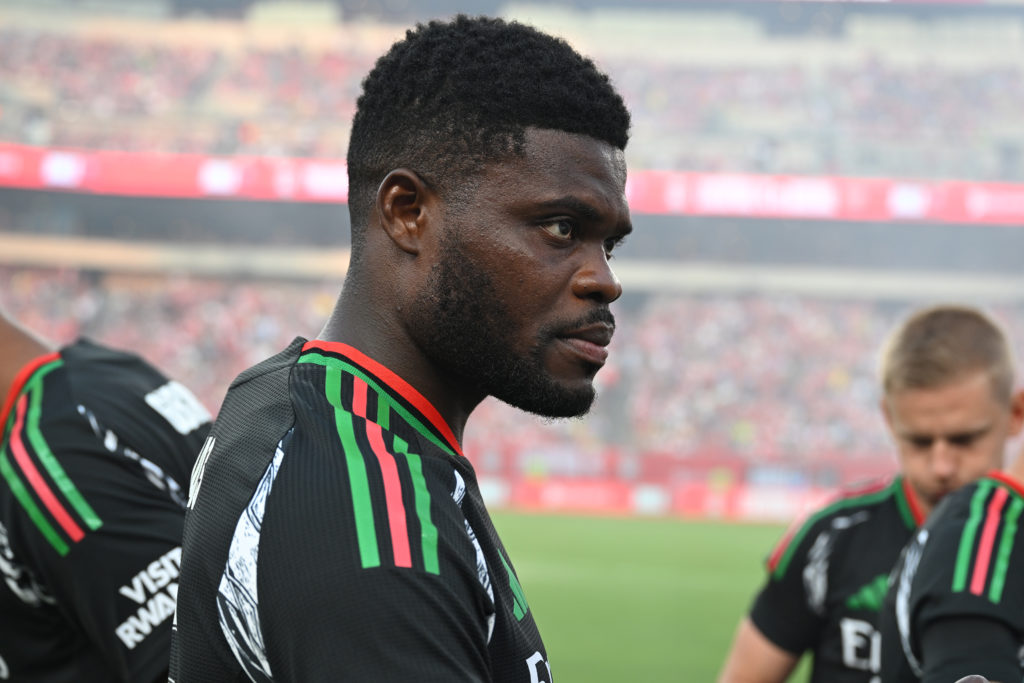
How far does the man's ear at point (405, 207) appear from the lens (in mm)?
1311

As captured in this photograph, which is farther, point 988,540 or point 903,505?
point 903,505

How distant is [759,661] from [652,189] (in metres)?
20.3

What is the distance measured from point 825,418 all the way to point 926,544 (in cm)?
2210

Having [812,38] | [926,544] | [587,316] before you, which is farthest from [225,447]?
[812,38]

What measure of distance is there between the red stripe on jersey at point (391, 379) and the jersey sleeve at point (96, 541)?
2.44ft

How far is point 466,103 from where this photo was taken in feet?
4.26

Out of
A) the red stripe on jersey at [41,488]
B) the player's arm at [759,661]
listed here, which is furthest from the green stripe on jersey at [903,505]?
the red stripe on jersey at [41,488]

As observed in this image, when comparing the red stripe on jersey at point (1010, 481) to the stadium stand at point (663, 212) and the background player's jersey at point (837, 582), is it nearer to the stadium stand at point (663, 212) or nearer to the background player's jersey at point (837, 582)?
the background player's jersey at point (837, 582)

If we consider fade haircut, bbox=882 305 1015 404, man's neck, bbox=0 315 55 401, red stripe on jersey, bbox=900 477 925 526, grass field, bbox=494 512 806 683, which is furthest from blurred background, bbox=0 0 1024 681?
man's neck, bbox=0 315 55 401

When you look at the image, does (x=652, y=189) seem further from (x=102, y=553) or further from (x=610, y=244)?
(x=610, y=244)

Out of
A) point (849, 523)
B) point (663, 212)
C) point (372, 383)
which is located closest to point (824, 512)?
point (849, 523)

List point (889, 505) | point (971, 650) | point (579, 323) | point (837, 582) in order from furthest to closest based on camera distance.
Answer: point (889, 505) < point (837, 582) < point (971, 650) < point (579, 323)

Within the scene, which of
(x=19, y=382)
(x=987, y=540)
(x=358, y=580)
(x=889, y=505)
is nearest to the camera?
(x=358, y=580)

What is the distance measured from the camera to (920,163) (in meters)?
25.2
